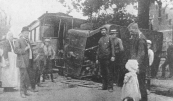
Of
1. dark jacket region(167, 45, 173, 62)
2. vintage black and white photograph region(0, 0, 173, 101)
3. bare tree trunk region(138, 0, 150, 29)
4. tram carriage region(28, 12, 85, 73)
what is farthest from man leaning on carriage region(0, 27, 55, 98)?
dark jacket region(167, 45, 173, 62)

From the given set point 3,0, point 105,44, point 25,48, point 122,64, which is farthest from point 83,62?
point 3,0

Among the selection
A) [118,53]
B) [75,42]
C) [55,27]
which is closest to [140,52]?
[118,53]

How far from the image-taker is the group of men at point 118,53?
4.61m

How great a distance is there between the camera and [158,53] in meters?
9.59

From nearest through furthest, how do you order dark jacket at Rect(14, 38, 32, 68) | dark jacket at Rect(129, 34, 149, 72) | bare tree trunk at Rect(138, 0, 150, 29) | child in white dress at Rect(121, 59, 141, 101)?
child in white dress at Rect(121, 59, 141, 101) → dark jacket at Rect(129, 34, 149, 72) → dark jacket at Rect(14, 38, 32, 68) → bare tree trunk at Rect(138, 0, 150, 29)

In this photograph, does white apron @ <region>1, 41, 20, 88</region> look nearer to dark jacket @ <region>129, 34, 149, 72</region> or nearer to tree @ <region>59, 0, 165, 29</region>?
tree @ <region>59, 0, 165, 29</region>

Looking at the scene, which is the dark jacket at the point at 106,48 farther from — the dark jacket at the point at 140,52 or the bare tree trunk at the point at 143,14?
the bare tree trunk at the point at 143,14

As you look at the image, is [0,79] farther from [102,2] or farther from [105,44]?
A: [102,2]

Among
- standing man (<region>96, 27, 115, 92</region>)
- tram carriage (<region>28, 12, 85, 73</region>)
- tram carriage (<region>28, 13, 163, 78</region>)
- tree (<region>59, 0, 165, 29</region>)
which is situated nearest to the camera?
standing man (<region>96, 27, 115, 92</region>)

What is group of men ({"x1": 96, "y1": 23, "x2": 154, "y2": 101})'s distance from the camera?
4.61 meters

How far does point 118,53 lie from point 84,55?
1.87 m

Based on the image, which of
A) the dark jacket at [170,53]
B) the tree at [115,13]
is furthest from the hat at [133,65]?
the dark jacket at [170,53]

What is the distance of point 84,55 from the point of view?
8.84 metres

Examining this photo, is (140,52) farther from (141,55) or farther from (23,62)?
(23,62)
